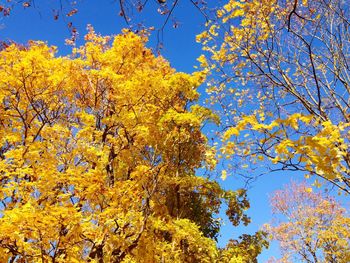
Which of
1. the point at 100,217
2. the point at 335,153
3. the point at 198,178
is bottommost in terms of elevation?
the point at 335,153

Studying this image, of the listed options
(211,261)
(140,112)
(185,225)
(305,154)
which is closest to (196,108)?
(140,112)

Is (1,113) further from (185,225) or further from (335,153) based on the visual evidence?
(335,153)

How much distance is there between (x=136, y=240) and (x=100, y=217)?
114 centimetres

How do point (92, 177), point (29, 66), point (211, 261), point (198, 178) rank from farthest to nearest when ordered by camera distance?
point (198, 178)
point (211, 261)
point (29, 66)
point (92, 177)

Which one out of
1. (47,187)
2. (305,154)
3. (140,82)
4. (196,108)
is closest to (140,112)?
(140,82)

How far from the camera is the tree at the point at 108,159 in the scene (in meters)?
6.81

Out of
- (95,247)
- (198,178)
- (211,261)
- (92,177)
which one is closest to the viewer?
(92,177)

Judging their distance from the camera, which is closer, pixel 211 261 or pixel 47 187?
pixel 47 187

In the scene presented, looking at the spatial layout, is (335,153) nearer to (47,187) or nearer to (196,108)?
(47,187)

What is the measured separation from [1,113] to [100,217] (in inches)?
157

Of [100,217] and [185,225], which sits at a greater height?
[185,225]

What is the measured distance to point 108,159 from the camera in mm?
9344

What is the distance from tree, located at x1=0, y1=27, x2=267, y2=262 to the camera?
681 cm

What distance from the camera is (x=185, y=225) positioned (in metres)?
8.68
